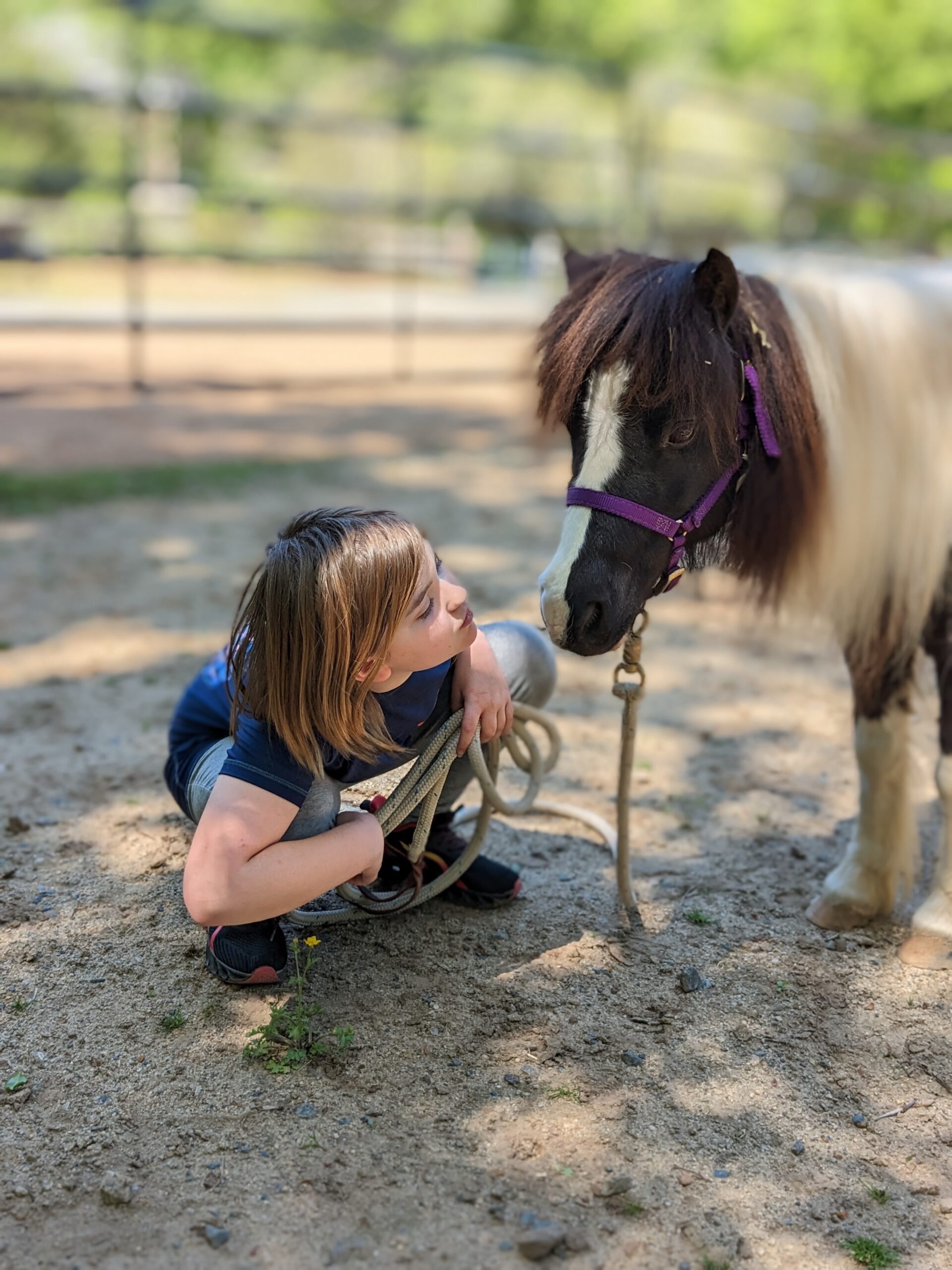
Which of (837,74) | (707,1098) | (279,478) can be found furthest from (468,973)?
(837,74)

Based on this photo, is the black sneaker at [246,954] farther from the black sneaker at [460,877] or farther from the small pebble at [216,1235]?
the small pebble at [216,1235]

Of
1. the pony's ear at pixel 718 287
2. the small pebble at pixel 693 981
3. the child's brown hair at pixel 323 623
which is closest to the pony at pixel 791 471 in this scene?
the pony's ear at pixel 718 287

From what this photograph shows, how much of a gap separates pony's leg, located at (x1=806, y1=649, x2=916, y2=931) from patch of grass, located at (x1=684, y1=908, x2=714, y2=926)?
0.73ft

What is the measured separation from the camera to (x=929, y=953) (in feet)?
7.29

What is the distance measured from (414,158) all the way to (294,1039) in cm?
954

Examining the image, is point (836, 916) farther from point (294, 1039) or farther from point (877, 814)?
point (294, 1039)

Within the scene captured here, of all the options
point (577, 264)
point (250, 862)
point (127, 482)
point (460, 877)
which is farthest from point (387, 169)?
point (250, 862)

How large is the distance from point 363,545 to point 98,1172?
3.21 feet

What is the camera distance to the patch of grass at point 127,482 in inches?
214

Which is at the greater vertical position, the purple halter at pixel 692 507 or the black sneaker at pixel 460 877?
the purple halter at pixel 692 507

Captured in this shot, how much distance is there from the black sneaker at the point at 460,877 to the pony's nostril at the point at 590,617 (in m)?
0.65

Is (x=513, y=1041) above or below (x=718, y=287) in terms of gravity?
below

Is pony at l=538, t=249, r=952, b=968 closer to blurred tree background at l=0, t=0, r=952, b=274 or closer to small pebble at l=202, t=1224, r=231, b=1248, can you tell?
small pebble at l=202, t=1224, r=231, b=1248

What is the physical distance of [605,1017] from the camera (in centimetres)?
199
